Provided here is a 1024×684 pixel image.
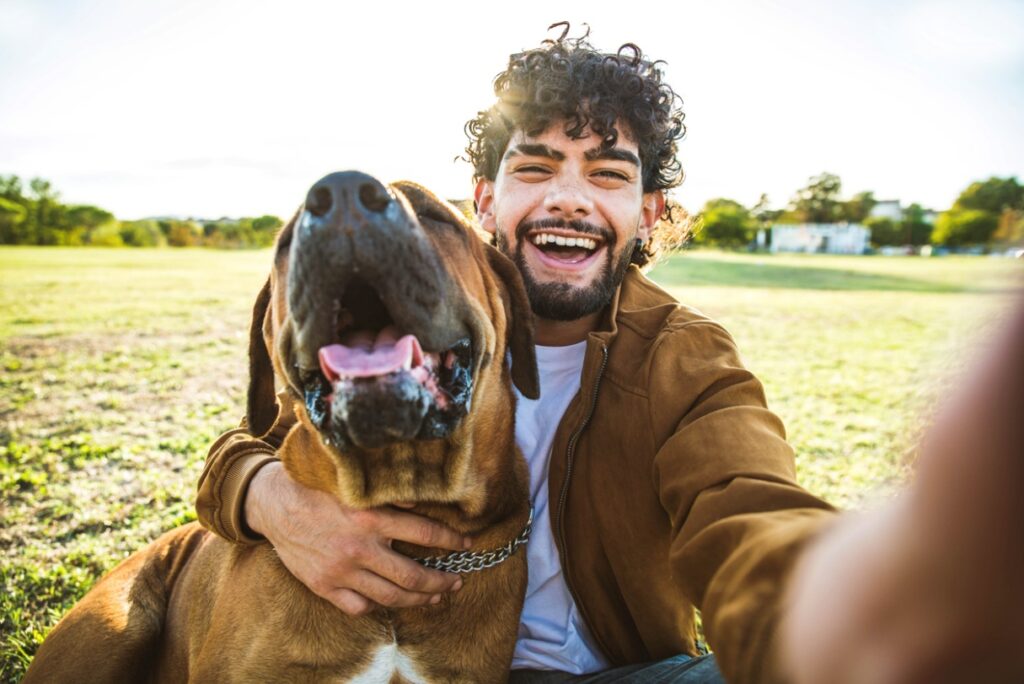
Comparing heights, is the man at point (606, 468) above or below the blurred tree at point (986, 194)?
below

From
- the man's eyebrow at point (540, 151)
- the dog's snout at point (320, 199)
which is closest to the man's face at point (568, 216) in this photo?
the man's eyebrow at point (540, 151)

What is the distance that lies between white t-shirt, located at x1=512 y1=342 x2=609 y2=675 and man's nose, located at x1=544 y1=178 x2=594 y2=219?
68 centimetres

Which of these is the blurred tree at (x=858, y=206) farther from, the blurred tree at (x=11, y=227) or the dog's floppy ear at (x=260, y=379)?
the dog's floppy ear at (x=260, y=379)

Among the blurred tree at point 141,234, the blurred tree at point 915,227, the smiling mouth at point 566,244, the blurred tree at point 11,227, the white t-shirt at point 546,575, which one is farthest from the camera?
the blurred tree at point 915,227

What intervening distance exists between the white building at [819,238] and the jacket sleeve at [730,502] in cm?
10105

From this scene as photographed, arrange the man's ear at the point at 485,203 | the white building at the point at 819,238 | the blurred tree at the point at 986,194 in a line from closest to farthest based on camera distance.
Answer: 1. the blurred tree at the point at 986,194
2. the man's ear at the point at 485,203
3. the white building at the point at 819,238

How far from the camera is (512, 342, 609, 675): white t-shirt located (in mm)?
2682

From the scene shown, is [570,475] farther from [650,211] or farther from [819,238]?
[819,238]

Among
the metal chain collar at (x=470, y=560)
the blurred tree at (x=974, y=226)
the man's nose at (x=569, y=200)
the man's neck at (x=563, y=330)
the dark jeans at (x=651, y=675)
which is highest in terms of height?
the man's nose at (x=569, y=200)

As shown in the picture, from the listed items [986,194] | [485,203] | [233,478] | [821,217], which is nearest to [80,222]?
[485,203]

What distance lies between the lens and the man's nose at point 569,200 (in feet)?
10.4

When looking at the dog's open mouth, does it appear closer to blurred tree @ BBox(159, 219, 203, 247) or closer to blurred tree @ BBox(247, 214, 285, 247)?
blurred tree @ BBox(247, 214, 285, 247)

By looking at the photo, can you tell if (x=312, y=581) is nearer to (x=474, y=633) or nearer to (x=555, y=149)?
(x=474, y=633)

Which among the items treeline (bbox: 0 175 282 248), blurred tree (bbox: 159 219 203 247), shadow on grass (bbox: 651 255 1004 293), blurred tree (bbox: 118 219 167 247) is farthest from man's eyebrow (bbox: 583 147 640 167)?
blurred tree (bbox: 118 219 167 247)
